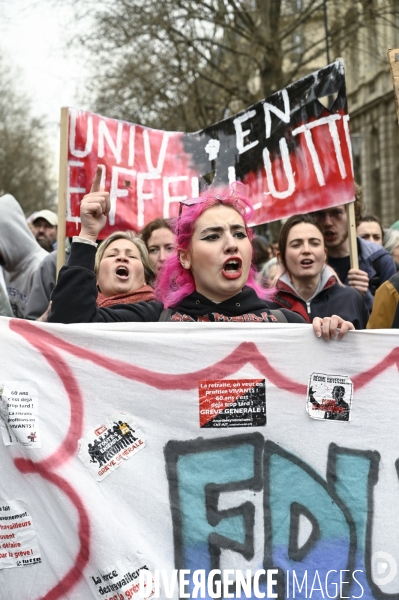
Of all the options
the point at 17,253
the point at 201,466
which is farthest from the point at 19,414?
the point at 17,253

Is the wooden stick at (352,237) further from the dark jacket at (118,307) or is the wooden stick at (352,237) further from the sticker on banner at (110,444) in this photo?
the sticker on banner at (110,444)

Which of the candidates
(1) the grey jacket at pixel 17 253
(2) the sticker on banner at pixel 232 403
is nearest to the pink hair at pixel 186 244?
(2) the sticker on banner at pixel 232 403

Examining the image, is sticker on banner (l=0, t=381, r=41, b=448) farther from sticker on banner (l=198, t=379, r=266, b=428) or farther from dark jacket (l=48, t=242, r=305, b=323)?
sticker on banner (l=198, t=379, r=266, b=428)

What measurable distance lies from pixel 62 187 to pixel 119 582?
2783 mm

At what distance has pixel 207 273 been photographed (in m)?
3.23

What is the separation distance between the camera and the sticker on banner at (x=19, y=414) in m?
2.84

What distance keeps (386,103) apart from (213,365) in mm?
24908

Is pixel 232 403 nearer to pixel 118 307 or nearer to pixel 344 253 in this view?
pixel 118 307

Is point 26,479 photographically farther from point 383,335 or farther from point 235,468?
point 383,335

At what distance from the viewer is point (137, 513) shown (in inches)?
111

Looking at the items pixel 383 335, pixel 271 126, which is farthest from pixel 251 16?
pixel 383 335

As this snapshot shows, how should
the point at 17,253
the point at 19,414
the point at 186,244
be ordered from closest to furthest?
A: the point at 19,414, the point at 186,244, the point at 17,253

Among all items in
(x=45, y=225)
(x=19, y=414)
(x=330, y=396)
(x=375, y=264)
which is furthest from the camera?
(x=45, y=225)

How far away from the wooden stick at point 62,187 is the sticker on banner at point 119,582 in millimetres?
2363
